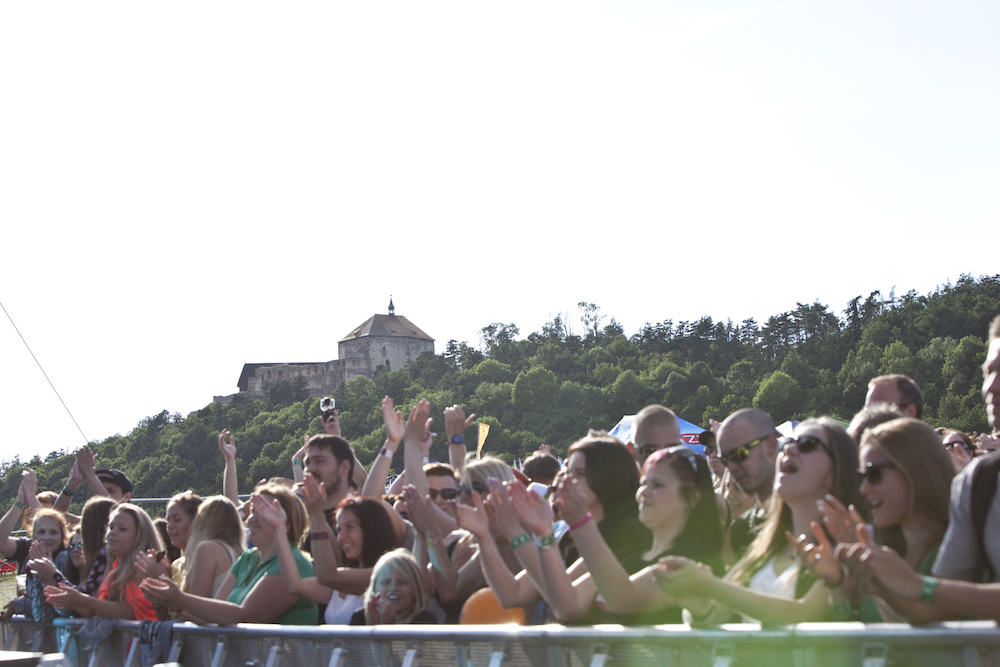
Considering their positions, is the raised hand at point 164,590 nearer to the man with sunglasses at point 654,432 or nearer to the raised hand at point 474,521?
the raised hand at point 474,521

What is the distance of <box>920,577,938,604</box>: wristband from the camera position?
2.44 m

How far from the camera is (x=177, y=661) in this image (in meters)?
4.64

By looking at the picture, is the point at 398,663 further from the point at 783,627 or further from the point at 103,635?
the point at 103,635

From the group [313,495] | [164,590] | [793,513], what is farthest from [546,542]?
[164,590]

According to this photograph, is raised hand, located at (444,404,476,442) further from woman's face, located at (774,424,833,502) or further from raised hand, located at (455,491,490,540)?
woman's face, located at (774,424,833,502)

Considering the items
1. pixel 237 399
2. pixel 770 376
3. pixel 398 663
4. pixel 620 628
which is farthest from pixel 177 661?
pixel 237 399

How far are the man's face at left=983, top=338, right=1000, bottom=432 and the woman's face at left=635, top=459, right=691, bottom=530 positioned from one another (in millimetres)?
1016

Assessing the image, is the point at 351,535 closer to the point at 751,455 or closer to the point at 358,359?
the point at 751,455

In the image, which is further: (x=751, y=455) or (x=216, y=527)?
(x=216, y=527)

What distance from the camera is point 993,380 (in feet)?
10.5

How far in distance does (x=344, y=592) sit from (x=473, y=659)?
1.29 meters

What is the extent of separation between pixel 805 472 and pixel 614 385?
97464 millimetres

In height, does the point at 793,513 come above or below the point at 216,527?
above

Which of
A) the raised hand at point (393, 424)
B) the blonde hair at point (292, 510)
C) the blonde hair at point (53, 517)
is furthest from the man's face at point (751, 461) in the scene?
the blonde hair at point (53, 517)
